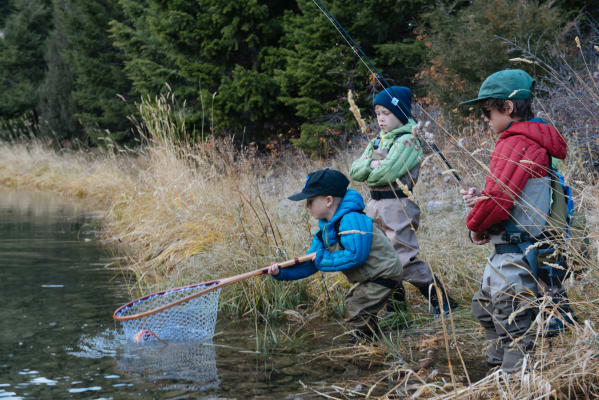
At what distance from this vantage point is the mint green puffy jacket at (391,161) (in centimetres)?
471

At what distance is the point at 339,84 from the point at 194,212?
267 inches

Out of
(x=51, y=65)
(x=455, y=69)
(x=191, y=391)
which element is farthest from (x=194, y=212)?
(x=51, y=65)

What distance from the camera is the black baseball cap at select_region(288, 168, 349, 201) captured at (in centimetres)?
425

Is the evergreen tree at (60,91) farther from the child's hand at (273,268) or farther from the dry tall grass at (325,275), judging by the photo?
the child's hand at (273,268)

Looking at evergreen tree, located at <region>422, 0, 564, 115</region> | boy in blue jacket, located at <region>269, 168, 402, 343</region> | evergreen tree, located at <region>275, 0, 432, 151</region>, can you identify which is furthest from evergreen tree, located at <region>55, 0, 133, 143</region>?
boy in blue jacket, located at <region>269, 168, 402, 343</region>

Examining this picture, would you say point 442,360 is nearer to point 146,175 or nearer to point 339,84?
point 146,175

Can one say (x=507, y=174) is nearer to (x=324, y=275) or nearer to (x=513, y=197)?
(x=513, y=197)

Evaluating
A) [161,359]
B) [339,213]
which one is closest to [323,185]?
[339,213]

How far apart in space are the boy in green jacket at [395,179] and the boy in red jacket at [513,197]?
4.47ft

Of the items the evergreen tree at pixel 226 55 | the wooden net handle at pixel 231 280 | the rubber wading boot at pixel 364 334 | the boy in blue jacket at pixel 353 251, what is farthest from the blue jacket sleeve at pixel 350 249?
the evergreen tree at pixel 226 55

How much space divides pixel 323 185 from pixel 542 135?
4.87 ft

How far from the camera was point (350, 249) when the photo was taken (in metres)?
4.18

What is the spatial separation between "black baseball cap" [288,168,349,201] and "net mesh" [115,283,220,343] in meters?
0.99

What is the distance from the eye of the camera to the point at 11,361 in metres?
4.33
